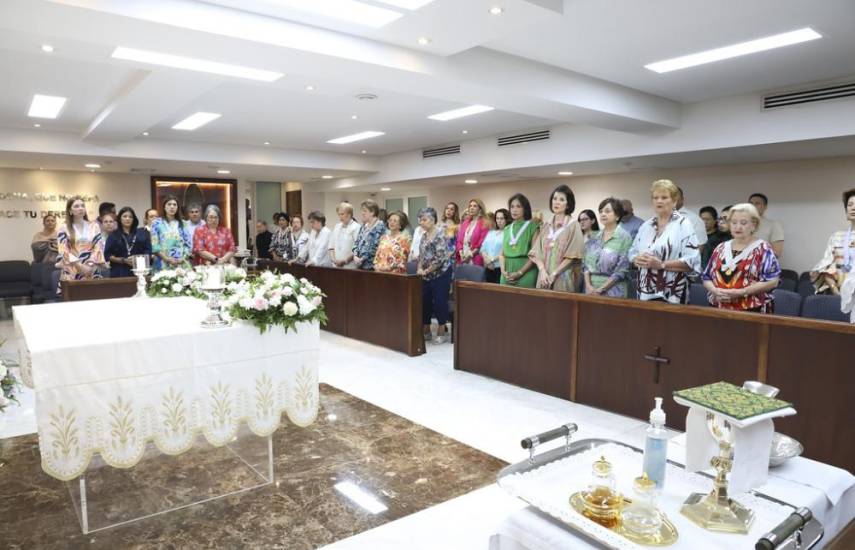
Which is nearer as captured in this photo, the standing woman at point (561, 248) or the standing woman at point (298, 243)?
the standing woman at point (561, 248)

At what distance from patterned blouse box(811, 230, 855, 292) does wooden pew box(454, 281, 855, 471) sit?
1194 millimetres

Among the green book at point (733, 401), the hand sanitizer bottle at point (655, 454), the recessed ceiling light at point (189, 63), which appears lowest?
the hand sanitizer bottle at point (655, 454)

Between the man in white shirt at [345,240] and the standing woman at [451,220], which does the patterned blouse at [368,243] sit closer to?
the man in white shirt at [345,240]

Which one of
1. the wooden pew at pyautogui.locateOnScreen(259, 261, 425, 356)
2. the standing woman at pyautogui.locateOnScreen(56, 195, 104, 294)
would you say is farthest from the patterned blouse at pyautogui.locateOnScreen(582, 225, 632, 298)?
the standing woman at pyautogui.locateOnScreen(56, 195, 104, 294)

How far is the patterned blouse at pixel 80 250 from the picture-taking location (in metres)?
5.82

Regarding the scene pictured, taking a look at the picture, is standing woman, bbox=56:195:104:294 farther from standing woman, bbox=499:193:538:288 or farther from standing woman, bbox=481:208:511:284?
standing woman, bbox=481:208:511:284

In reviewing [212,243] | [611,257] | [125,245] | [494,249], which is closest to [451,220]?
[494,249]

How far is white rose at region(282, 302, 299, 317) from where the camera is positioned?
279 centimetres

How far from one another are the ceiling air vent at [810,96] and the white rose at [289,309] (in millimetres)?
5732

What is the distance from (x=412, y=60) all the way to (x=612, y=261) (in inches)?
88.5

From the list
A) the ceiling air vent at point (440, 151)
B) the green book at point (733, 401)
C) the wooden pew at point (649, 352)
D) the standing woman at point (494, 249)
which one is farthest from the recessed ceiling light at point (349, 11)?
the ceiling air vent at point (440, 151)

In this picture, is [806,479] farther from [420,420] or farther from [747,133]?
[747,133]

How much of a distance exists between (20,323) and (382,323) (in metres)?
3.79

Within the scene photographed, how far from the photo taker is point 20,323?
2920mm
